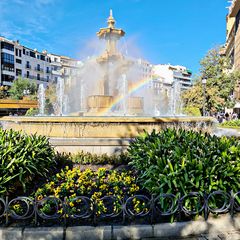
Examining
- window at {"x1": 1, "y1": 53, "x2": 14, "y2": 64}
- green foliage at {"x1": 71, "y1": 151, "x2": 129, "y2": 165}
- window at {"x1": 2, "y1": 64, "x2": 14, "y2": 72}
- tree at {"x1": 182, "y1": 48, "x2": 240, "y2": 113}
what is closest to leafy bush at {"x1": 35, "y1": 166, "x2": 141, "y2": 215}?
green foliage at {"x1": 71, "y1": 151, "x2": 129, "y2": 165}

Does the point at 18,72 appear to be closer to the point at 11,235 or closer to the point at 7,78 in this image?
the point at 7,78

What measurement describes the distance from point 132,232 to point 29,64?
76.4 meters

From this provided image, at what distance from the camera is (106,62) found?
18.9 metres

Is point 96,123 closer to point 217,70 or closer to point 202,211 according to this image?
point 202,211

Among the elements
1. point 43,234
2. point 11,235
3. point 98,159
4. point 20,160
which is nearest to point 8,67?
point 98,159

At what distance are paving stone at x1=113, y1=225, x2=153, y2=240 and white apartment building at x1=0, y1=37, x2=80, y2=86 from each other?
51.9 m

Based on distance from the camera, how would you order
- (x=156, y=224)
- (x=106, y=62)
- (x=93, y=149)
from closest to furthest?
(x=156, y=224) → (x=93, y=149) → (x=106, y=62)

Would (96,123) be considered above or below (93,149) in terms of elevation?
above

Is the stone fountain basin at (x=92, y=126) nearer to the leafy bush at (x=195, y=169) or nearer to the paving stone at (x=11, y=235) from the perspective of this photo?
the leafy bush at (x=195, y=169)

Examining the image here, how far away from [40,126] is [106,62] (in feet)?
36.4

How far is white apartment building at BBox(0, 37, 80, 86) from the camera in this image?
206ft

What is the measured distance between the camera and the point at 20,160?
4695mm

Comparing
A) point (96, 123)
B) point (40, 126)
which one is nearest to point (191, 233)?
point (96, 123)

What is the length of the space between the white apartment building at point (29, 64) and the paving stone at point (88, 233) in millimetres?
51855
